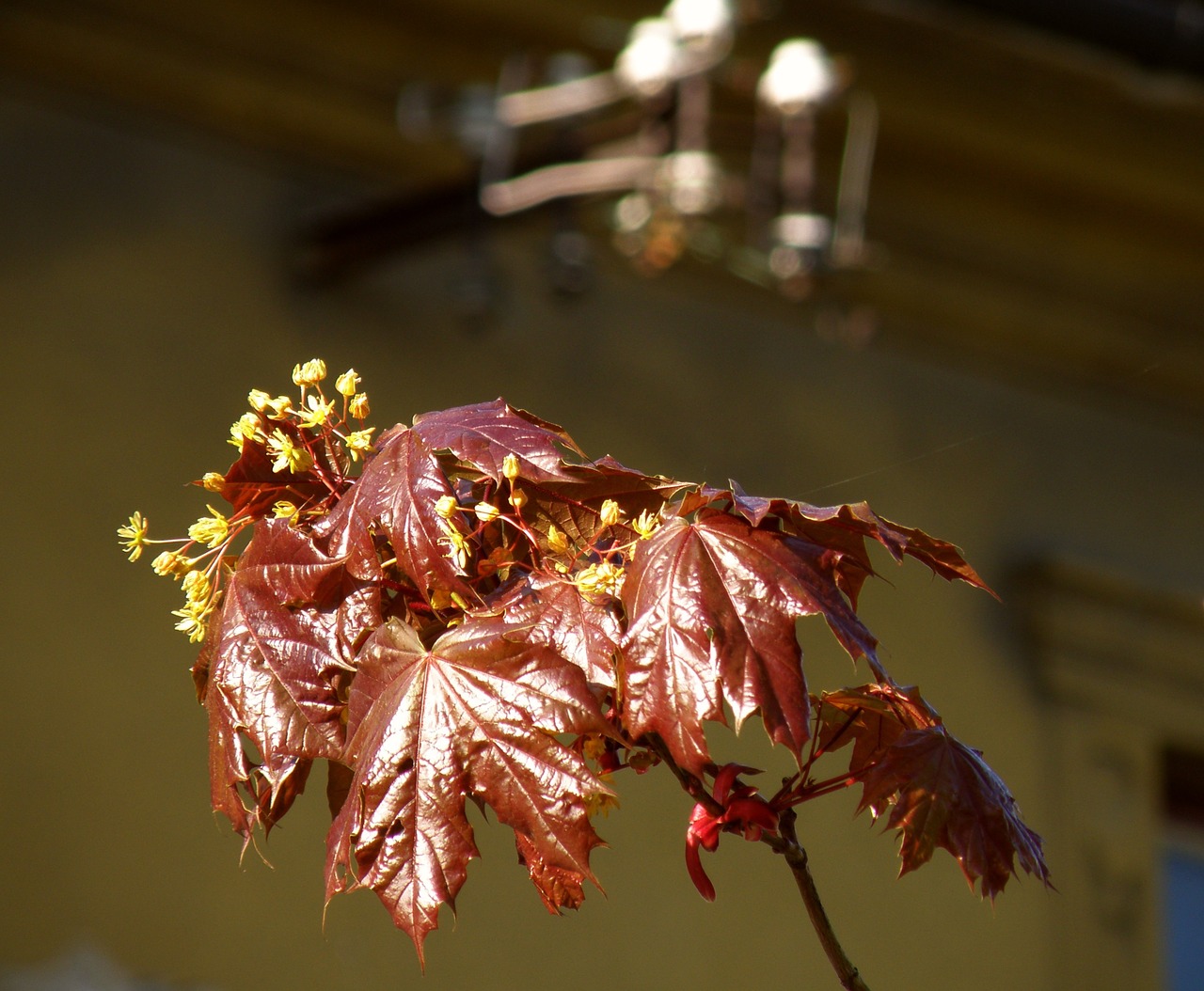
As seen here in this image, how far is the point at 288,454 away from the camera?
66cm

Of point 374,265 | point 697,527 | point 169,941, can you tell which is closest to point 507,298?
point 374,265

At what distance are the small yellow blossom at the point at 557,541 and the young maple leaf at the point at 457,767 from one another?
0.05 metres

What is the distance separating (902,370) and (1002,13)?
0.61 metres

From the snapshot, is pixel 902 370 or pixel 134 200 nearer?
pixel 134 200

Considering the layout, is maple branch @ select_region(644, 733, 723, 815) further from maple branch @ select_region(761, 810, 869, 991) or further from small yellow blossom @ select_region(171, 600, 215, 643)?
small yellow blossom @ select_region(171, 600, 215, 643)

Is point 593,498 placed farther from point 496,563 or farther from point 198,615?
point 198,615

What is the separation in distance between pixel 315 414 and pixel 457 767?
0.17 m

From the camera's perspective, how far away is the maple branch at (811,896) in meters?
0.60

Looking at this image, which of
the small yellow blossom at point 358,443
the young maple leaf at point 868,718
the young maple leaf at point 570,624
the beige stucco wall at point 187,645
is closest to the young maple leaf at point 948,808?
the young maple leaf at point 868,718

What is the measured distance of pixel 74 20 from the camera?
218 centimetres

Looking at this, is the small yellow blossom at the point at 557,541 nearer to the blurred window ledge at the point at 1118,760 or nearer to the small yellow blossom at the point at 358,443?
the small yellow blossom at the point at 358,443

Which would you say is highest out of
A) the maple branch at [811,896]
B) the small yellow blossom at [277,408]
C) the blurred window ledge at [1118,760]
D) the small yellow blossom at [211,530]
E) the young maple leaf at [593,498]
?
the small yellow blossom at [277,408]

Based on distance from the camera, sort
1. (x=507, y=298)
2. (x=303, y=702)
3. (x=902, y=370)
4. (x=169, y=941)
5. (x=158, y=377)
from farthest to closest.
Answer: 1. (x=902, y=370)
2. (x=507, y=298)
3. (x=158, y=377)
4. (x=169, y=941)
5. (x=303, y=702)

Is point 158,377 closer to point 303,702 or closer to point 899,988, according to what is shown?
point 899,988
